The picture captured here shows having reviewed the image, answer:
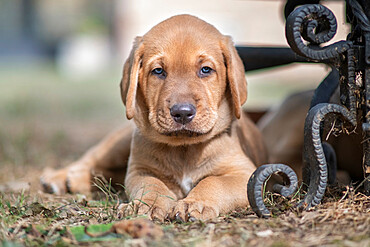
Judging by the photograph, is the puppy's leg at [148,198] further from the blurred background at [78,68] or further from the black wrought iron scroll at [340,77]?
the blurred background at [78,68]

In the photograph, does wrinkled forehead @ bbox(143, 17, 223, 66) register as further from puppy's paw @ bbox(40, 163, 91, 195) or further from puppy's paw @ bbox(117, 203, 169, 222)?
puppy's paw @ bbox(40, 163, 91, 195)

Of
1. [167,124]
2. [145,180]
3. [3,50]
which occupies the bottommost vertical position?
[3,50]

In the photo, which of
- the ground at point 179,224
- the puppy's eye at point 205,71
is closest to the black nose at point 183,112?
the puppy's eye at point 205,71

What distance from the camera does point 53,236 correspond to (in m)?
2.62

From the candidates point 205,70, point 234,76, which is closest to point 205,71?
point 205,70

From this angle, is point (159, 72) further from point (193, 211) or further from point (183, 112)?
point (193, 211)

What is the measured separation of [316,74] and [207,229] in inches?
581

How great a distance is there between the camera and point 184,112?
11.0 ft

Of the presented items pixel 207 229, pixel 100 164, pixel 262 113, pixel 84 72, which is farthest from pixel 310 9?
pixel 84 72

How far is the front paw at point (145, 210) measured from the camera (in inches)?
121

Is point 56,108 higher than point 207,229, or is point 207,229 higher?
point 207,229

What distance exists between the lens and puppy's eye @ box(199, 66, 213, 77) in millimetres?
3732

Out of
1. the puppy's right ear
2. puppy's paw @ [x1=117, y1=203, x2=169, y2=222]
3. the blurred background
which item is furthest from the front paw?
the blurred background

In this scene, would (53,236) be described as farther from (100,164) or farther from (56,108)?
(56,108)
